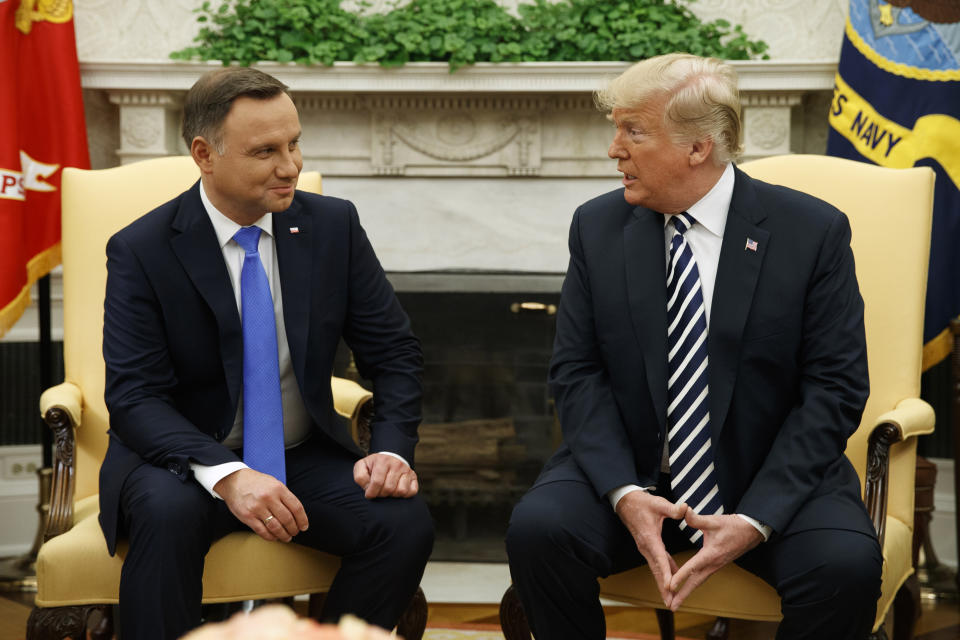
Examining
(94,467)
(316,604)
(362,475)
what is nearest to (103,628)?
(94,467)

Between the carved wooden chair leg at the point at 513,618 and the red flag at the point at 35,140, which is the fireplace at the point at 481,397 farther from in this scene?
the carved wooden chair leg at the point at 513,618

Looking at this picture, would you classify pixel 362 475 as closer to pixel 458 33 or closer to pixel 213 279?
pixel 213 279

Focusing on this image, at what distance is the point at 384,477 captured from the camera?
1.90 metres

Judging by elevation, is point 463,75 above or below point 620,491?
above

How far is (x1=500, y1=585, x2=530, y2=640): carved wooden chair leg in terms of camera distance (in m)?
1.97

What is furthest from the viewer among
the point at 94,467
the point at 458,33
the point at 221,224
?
the point at 458,33


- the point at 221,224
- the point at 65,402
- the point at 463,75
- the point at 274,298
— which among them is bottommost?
the point at 65,402

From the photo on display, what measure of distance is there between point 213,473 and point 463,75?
199 centimetres

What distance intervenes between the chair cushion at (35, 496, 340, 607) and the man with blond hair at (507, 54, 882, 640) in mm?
396

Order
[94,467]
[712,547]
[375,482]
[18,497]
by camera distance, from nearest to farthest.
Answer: [712,547] → [375,482] → [94,467] → [18,497]

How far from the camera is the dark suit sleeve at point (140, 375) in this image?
1842 mm

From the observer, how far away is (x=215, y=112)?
1920 mm

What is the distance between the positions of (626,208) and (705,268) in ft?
0.69

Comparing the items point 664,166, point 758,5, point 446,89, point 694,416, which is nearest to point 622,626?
point 694,416
